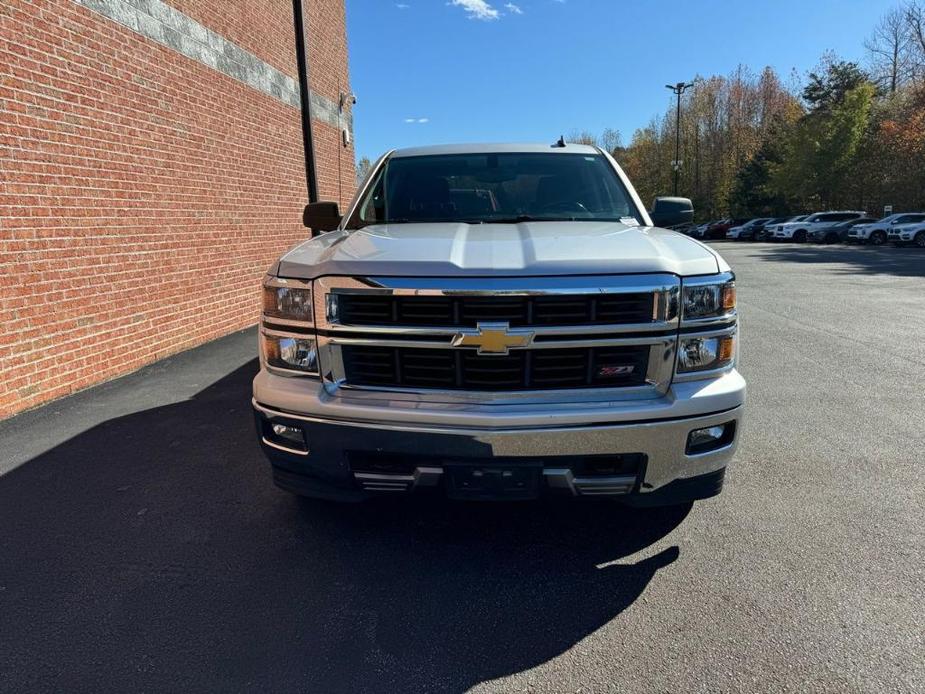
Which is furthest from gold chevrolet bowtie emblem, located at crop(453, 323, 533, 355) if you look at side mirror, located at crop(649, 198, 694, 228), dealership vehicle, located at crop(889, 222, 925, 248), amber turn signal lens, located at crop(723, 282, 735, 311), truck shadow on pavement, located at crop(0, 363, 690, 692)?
dealership vehicle, located at crop(889, 222, 925, 248)

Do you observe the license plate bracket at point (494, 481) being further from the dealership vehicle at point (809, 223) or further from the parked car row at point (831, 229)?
the dealership vehicle at point (809, 223)

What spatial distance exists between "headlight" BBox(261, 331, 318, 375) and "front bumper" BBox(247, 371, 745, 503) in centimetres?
7

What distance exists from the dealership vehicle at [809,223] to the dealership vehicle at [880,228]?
14.3 ft

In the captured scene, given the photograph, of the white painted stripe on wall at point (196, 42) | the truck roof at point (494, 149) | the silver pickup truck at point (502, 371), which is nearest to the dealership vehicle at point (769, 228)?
the white painted stripe on wall at point (196, 42)

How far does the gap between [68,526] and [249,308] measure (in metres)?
6.31

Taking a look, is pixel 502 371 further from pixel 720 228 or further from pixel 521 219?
pixel 720 228

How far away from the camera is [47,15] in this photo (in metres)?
5.18

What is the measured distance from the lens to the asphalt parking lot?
2059 millimetres

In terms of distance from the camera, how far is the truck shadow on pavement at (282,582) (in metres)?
2.08

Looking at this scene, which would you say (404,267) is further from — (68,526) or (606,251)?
(68,526)

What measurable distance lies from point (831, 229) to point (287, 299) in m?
39.9

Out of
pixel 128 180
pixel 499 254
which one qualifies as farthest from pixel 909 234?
pixel 499 254

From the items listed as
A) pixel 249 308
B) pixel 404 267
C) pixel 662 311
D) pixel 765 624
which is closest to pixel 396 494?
pixel 404 267

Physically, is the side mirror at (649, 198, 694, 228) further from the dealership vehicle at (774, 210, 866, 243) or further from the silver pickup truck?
the dealership vehicle at (774, 210, 866, 243)
